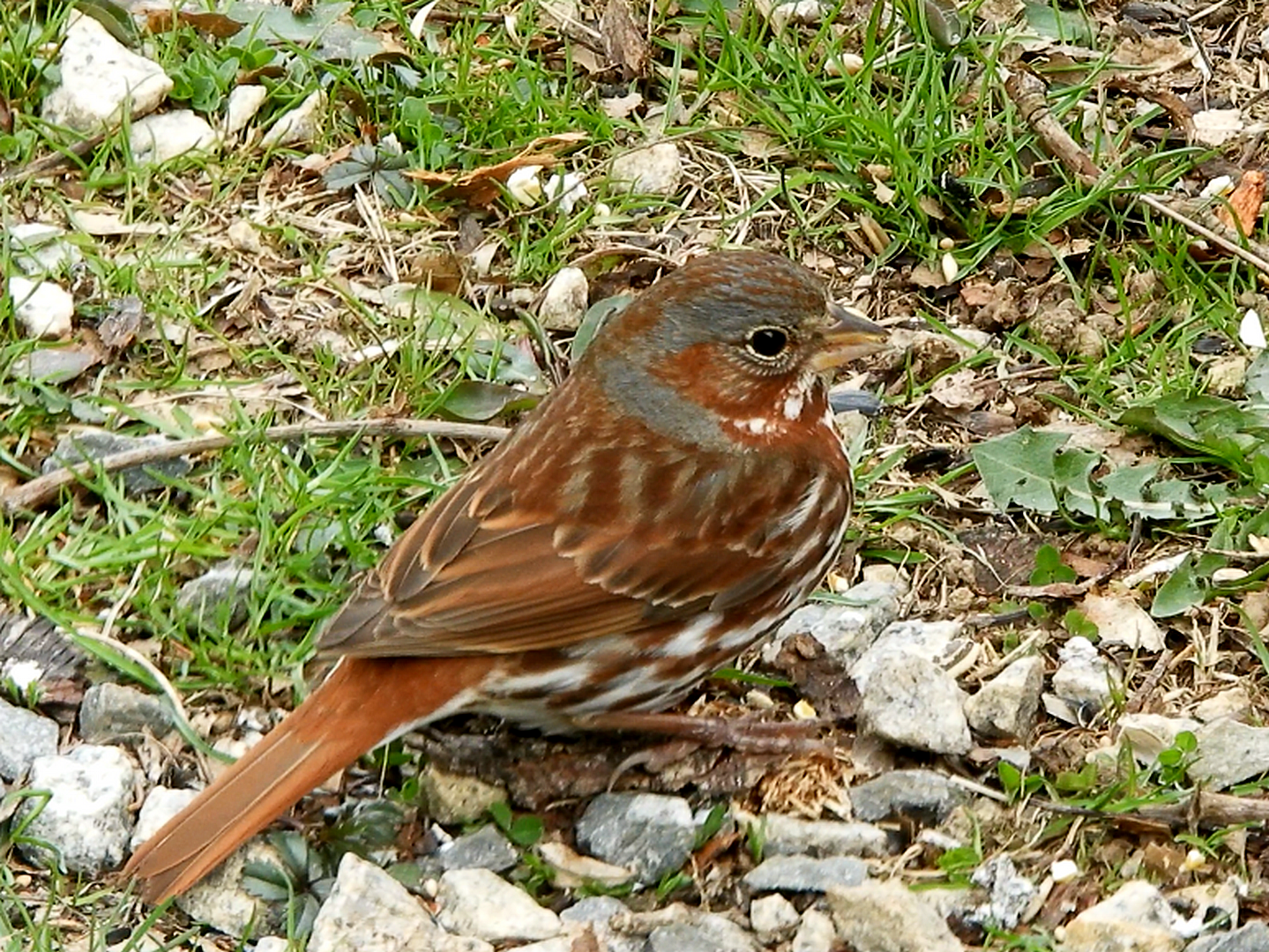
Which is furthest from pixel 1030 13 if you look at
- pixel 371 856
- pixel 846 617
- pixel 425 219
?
pixel 371 856

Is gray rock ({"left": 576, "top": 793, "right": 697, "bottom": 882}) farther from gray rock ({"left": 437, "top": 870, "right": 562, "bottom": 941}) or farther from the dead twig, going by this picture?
the dead twig

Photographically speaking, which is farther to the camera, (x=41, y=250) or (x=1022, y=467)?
(x=41, y=250)

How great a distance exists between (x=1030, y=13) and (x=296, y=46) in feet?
7.76

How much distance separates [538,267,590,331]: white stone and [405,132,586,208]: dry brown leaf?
43 centimetres

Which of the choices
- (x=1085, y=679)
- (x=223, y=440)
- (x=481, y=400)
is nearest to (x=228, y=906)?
(x=223, y=440)

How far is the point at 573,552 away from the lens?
4812 millimetres

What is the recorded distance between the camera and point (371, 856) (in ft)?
15.3

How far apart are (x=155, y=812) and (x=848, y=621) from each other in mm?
1743

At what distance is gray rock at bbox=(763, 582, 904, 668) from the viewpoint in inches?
206

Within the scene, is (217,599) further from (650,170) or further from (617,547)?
(650,170)

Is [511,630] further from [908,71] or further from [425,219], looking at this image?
[908,71]

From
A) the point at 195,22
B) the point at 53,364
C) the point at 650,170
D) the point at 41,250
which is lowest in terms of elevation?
the point at 650,170

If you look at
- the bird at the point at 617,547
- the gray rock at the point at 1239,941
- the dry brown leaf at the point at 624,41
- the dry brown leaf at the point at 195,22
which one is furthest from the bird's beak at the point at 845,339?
the dry brown leaf at the point at 195,22

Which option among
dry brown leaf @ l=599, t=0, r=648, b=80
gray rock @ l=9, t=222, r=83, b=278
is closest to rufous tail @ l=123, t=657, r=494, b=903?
Answer: gray rock @ l=9, t=222, r=83, b=278
